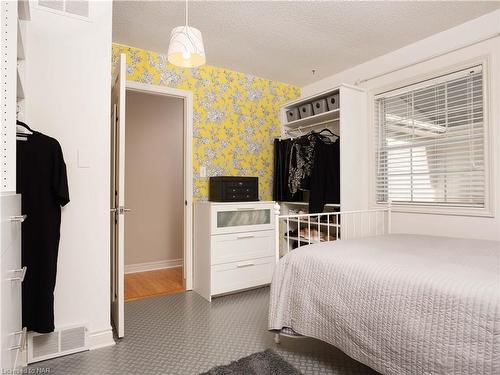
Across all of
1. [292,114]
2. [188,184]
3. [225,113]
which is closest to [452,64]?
[292,114]

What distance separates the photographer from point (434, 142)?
2785 millimetres

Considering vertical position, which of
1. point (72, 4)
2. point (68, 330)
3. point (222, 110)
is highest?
point (72, 4)

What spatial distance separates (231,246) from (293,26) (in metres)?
2.11


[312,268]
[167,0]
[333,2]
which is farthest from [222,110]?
[312,268]

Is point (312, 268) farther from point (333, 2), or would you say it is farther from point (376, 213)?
point (333, 2)

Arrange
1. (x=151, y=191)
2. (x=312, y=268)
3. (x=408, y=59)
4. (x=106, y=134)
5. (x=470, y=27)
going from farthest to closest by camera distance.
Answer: (x=151, y=191), (x=408, y=59), (x=470, y=27), (x=106, y=134), (x=312, y=268)

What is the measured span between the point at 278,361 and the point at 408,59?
289 centimetres

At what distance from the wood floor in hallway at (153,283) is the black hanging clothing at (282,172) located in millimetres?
1565

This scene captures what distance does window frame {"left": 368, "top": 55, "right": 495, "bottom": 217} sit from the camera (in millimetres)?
2395

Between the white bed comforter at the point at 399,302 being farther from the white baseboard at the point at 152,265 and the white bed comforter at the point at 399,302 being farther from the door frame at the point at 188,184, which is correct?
the white baseboard at the point at 152,265

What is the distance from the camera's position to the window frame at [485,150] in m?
2.39

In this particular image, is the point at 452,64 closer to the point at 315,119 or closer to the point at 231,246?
the point at 315,119

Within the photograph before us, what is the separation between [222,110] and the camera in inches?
139

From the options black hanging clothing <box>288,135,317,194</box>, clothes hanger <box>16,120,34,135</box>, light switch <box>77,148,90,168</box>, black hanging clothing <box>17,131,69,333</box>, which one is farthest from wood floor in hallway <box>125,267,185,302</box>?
clothes hanger <box>16,120,34,135</box>
